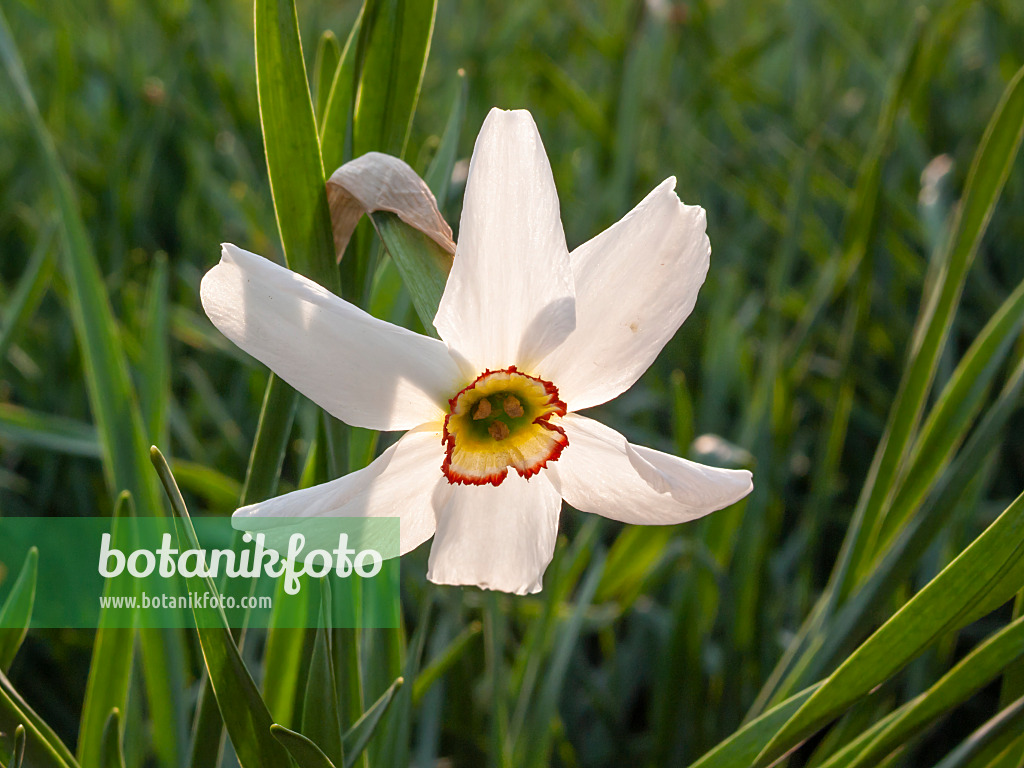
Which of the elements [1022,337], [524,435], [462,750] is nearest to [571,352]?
[524,435]

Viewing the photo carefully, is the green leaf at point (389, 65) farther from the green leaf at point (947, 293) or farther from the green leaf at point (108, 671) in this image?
the green leaf at point (947, 293)

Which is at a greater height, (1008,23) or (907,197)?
(1008,23)

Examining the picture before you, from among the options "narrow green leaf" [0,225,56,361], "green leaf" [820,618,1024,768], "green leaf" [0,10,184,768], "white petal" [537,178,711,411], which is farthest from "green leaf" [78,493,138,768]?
"green leaf" [820,618,1024,768]

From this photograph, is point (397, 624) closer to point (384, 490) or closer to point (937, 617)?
point (384, 490)

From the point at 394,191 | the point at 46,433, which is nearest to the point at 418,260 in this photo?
the point at 394,191

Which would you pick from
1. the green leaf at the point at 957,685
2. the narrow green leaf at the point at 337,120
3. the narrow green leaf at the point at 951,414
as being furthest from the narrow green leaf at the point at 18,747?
the narrow green leaf at the point at 951,414

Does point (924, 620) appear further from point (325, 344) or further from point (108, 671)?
point (108, 671)
